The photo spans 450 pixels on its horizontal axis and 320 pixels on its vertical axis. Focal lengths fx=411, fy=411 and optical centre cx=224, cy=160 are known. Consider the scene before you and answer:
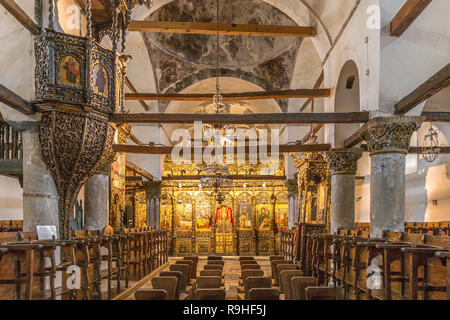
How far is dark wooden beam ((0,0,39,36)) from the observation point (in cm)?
684

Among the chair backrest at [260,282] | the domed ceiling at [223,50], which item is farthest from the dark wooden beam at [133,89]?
the chair backrest at [260,282]

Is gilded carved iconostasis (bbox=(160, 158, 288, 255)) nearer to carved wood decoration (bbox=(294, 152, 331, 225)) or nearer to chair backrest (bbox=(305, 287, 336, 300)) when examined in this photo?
carved wood decoration (bbox=(294, 152, 331, 225))

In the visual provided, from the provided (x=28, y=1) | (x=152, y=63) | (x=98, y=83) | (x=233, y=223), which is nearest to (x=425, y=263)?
(x=98, y=83)

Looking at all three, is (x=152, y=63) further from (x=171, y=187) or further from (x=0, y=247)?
(x=0, y=247)

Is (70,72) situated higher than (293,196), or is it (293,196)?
(70,72)

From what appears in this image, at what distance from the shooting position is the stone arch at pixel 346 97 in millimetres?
11375

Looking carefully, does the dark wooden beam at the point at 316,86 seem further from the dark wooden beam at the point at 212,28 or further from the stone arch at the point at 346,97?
the stone arch at the point at 346,97

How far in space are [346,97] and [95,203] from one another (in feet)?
25.1

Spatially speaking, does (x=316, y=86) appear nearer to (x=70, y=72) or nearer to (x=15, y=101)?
(x=70, y=72)

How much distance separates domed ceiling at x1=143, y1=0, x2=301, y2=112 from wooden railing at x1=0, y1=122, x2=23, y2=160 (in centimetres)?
728

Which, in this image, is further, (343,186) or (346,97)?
(346,97)

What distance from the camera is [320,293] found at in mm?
4832

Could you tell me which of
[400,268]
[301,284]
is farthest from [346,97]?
[301,284]

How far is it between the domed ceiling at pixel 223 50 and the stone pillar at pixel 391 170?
9.25 metres
